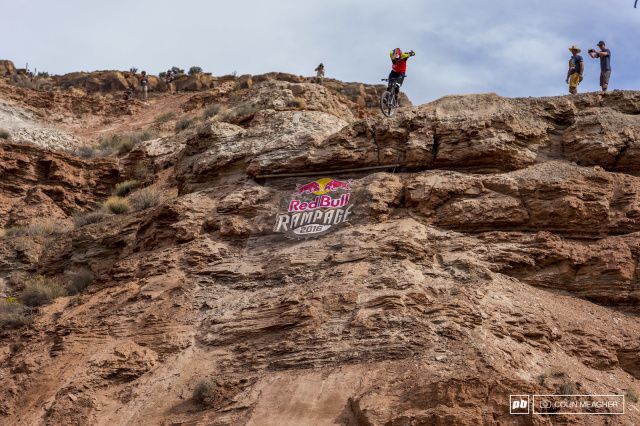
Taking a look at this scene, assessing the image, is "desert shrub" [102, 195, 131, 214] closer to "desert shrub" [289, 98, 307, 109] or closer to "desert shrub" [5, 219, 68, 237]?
"desert shrub" [5, 219, 68, 237]

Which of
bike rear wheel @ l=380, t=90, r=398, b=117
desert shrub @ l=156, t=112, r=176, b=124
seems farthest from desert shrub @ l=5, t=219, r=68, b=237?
desert shrub @ l=156, t=112, r=176, b=124

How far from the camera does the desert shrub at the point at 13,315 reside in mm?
14734

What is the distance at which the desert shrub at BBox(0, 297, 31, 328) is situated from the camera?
48.3 feet

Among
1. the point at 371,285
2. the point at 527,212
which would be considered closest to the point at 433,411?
the point at 371,285

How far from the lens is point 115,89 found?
126ft

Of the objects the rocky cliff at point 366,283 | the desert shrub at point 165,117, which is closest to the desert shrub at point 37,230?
the rocky cliff at point 366,283

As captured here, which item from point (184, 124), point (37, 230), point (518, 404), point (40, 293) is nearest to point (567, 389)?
point (518, 404)

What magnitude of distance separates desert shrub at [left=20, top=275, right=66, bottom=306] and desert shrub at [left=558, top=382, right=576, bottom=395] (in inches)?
379

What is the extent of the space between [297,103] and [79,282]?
785 cm

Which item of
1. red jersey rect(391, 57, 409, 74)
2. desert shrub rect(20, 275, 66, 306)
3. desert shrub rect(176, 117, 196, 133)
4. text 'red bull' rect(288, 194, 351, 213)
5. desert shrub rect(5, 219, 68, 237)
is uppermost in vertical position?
red jersey rect(391, 57, 409, 74)

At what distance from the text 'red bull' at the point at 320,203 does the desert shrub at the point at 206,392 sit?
429 cm

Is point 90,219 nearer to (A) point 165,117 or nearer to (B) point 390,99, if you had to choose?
(B) point 390,99

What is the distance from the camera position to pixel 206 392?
11.4 meters

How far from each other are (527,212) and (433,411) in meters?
4.90
